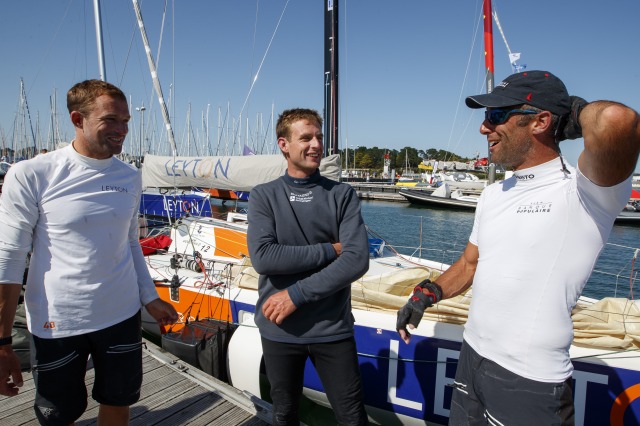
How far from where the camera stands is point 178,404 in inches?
118

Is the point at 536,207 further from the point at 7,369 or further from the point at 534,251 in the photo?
the point at 7,369

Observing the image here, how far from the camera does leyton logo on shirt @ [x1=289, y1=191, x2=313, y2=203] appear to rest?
203 centimetres

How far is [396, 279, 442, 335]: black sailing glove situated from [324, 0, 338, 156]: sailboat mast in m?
5.34

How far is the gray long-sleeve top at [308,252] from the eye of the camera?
1871 mm

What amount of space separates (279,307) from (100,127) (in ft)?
3.90

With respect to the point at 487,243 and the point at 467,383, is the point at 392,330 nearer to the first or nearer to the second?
the point at 467,383

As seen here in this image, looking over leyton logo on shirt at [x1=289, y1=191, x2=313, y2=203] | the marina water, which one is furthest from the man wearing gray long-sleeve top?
the marina water

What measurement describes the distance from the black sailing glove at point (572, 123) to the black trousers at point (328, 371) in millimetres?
1341

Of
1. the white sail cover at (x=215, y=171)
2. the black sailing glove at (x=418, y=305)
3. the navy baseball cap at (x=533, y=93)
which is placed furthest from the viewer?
the white sail cover at (x=215, y=171)

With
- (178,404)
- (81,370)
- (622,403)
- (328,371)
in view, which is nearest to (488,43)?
(622,403)

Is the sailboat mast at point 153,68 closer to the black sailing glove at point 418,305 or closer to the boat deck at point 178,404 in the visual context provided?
the boat deck at point 178,404

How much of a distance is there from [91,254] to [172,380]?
6.45ft

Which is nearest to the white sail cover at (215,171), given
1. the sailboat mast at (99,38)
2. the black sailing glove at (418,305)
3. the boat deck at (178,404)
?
the boat deck at (178,404)

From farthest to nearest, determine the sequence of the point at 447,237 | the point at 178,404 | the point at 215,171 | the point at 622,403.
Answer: the point at 447,237
the point at 215,171
the point at 178,404
the point at 622,403
